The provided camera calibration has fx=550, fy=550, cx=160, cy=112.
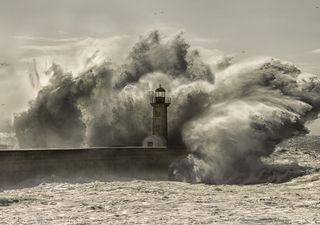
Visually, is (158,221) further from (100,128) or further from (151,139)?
(100,128)

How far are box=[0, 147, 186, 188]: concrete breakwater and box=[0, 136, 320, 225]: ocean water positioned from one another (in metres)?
0.84

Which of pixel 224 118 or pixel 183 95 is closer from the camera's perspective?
pixel 224 118

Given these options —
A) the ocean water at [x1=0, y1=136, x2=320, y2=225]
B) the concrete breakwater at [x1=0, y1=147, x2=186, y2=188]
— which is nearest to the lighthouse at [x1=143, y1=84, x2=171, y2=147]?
the concrete breakwater at [x1=0, y1=147, x2=186, y2=188]

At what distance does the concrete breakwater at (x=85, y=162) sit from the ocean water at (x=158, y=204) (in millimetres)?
842

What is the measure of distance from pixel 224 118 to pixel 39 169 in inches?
339

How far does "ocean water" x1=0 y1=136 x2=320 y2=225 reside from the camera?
9.79 m

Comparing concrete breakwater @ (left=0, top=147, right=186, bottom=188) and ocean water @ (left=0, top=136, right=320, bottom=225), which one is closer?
ocean water @ (left=0, top=136, right=320, bottom=225)

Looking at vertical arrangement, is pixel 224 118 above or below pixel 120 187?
above

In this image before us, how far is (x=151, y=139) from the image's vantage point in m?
24.0

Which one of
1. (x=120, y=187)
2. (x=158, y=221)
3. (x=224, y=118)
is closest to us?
(x=158, y=221)

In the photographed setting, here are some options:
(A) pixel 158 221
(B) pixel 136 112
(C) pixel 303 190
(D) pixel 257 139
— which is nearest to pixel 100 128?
(B) pixel 136 112

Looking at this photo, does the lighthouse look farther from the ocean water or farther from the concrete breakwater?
the ocean water

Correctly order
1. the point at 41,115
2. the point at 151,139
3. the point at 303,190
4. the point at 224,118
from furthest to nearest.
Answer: the point at 41,115
the point at 151,139
the point at 224,118
the point at 303,190

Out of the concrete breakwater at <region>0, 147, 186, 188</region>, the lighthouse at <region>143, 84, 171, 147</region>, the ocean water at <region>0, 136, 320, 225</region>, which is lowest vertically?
the ocean water at <region>0, 136, 320, 225</region>
